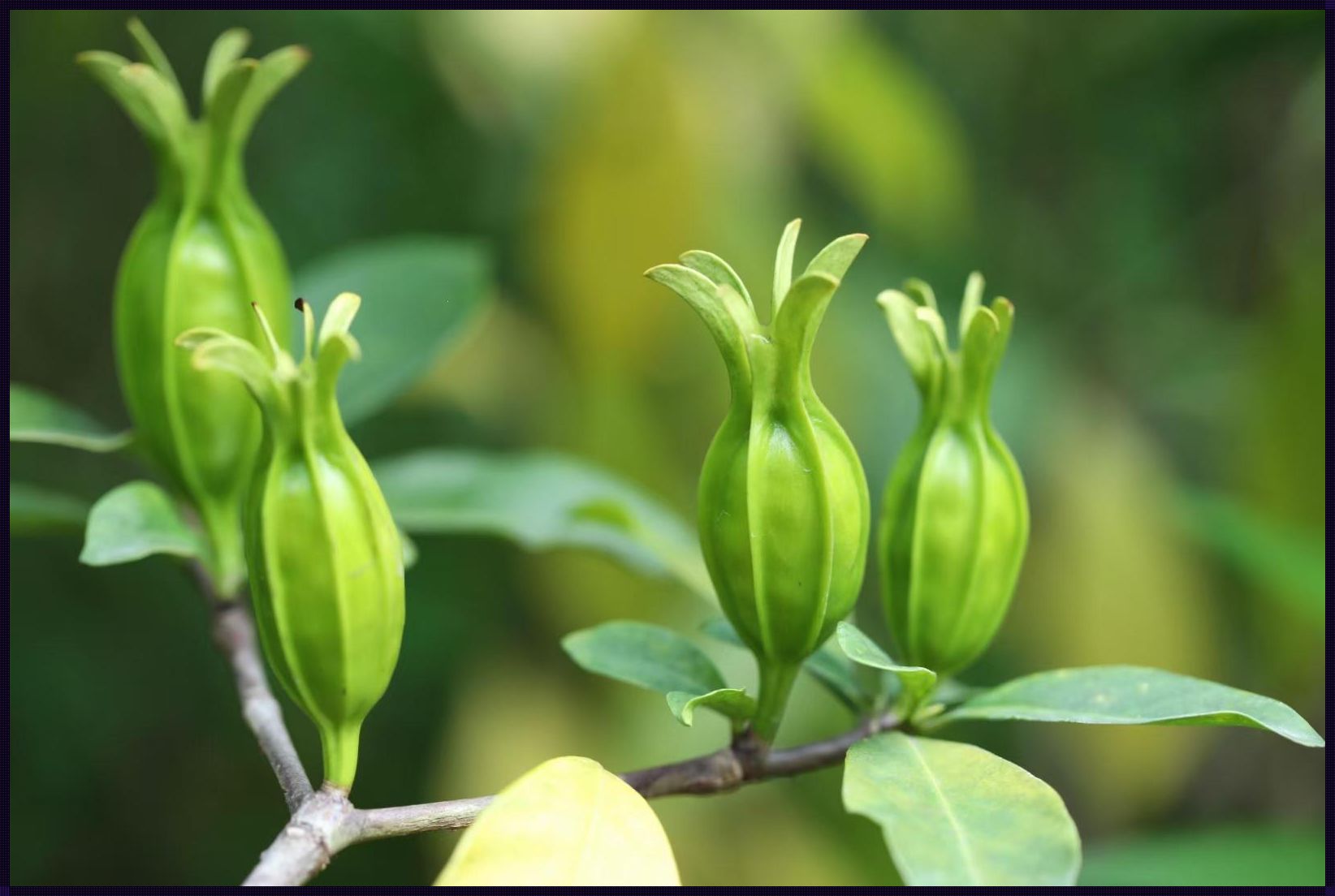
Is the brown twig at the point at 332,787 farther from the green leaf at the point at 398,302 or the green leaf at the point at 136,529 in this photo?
the green leaf at the point at 398,302

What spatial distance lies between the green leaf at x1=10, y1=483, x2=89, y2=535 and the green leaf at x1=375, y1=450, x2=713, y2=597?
0.16 metres

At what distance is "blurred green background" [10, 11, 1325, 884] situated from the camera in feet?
4.06

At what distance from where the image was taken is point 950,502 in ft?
1.69

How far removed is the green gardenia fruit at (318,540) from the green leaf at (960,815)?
0.17 m

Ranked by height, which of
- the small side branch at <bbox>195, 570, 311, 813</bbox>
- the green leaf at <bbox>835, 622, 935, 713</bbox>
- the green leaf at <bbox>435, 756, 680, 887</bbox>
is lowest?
the small side branch at <bbox>195, 570, 311, 813</bbox>

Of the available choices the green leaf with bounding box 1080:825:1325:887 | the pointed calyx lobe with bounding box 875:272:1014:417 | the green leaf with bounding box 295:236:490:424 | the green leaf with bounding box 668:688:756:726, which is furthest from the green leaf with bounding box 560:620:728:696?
the green leaf with bounding box 1080:825:1325:887

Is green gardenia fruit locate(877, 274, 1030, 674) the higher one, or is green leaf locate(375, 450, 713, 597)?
green gardenia fruit locate(877, 274, 1030, 674)

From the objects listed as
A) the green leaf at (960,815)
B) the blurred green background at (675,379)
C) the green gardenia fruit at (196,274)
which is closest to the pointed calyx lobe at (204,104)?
the green gardenia fruit at (196,274)

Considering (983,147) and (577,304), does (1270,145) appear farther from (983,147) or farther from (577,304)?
(577,304)

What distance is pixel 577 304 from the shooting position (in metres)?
1.25

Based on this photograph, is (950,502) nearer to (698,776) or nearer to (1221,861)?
(698,776)

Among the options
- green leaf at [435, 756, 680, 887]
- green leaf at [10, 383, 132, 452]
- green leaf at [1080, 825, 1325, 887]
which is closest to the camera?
green leaf at [435, 756, 680, 887]

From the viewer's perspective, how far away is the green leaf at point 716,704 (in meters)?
0.44

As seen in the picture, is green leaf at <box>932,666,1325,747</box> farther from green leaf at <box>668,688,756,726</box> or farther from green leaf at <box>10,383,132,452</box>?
green leaf at <box>10,383,132,452</box>
